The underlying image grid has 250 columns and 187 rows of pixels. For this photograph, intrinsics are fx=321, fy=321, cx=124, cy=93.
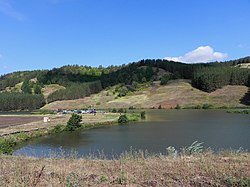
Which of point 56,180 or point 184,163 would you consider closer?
point 56,180

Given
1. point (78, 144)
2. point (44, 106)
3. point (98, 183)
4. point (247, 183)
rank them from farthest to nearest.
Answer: point (44, 106), point (78, 144), point (98, 183), point (247, 183)

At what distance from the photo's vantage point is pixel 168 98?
162750mm

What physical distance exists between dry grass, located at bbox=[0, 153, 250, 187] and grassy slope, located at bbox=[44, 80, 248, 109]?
434ft

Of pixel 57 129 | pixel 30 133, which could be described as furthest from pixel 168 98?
pixel 30 133

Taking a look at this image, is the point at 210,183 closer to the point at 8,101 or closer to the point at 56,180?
the point at 56,180

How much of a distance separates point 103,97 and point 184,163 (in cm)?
18274

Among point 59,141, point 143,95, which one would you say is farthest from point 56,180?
point 143,95

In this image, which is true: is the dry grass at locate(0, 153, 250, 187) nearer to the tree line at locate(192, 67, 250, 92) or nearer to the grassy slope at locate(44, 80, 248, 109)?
the grassy slope at locate(44, 80, 248, 109)

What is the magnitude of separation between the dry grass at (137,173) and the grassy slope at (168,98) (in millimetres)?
132402

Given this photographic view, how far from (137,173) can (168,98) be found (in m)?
154

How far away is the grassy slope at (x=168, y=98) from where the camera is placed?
478ft

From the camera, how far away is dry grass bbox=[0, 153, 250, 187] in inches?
343

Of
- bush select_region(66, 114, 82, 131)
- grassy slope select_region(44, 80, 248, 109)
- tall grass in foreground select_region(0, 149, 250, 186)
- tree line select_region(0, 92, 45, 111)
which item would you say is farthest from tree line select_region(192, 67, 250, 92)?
tall grass in foreground select_region(0, 149, 250, 186)

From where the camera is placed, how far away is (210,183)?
8.58 metres
